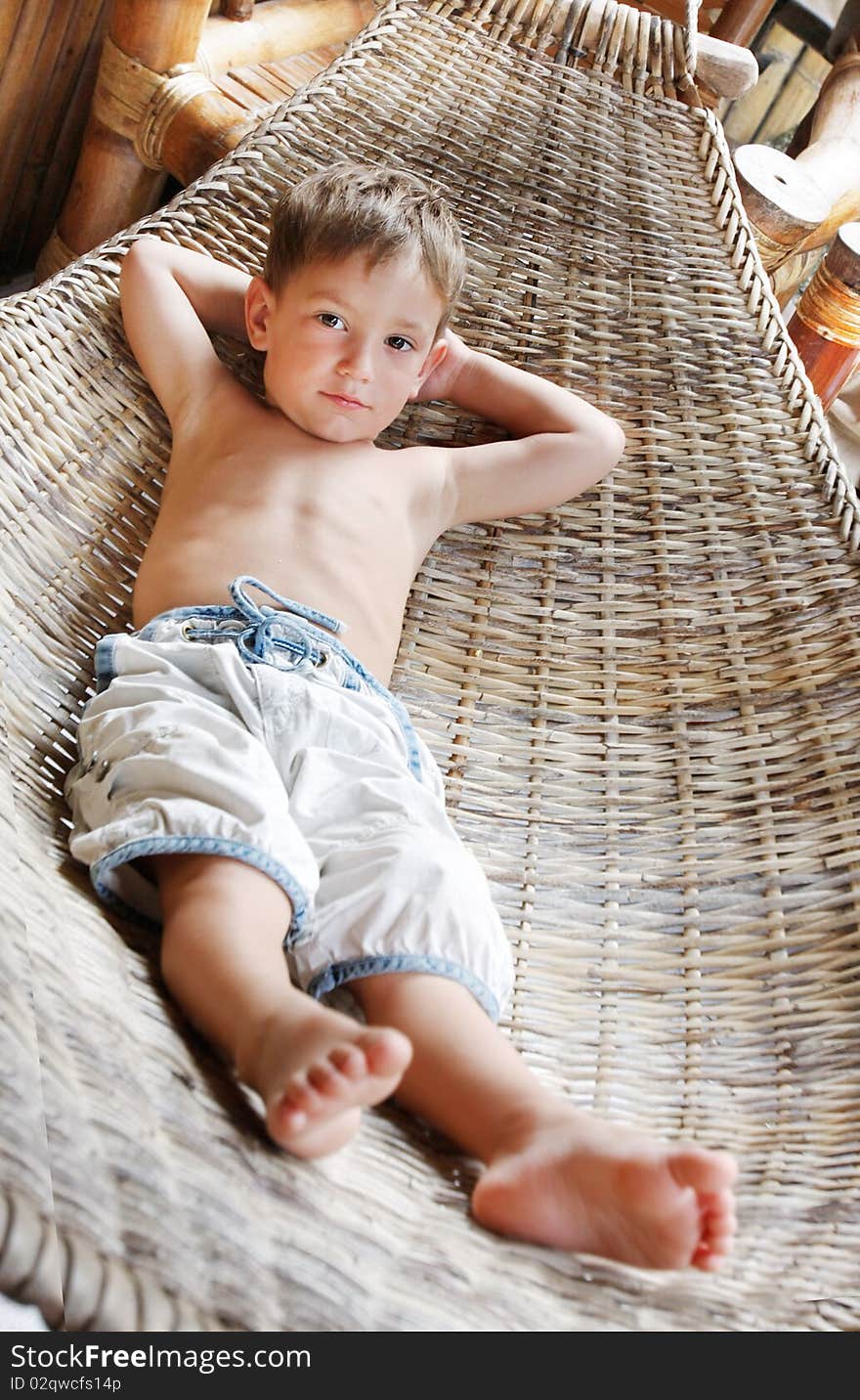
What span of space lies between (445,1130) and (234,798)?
26 centimetres

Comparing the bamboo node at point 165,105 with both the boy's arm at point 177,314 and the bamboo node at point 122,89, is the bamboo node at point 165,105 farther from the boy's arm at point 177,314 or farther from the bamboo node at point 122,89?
the boy's arm at point 177,314

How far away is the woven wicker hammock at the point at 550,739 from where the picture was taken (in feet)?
2.27

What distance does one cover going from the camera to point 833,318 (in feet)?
7.42

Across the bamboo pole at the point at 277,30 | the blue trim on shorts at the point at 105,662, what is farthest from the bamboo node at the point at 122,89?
the blue trim on shorts at the point at 105,662

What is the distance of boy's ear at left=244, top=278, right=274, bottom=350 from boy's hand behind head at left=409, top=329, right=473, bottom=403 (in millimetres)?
183

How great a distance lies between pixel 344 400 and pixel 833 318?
1.23 metres

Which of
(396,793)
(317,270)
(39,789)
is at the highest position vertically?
(317,270)

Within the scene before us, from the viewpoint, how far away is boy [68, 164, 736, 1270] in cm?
79

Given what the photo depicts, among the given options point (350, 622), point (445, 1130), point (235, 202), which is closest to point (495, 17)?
point (235, 202)

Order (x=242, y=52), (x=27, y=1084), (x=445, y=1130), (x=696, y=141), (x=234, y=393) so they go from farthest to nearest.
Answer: (x=242, y=52) < (x=696, y=141) < (x=234, y=393) < (x=445, y=1130) < (x=27, y=1084)

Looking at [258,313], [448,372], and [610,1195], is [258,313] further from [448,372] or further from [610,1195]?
[610,1195]

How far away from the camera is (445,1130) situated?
2.93 ft

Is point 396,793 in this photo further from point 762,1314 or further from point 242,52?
point 242,52

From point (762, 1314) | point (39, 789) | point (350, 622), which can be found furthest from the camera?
point (350, 622)
